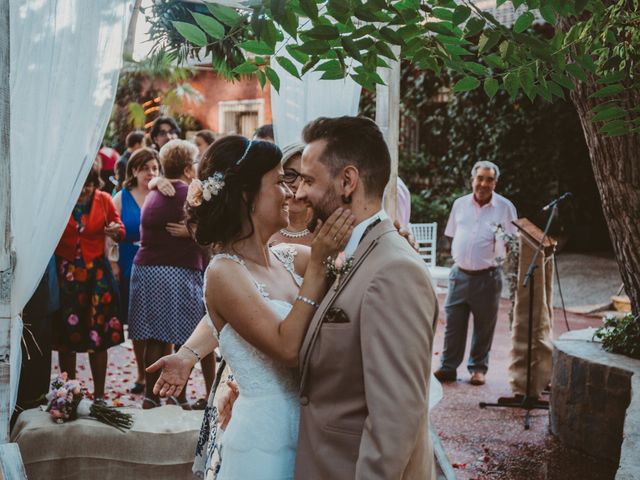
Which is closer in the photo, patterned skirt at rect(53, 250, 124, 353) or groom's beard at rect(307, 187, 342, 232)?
groom's beard at rect(307, 187, 342, 232)

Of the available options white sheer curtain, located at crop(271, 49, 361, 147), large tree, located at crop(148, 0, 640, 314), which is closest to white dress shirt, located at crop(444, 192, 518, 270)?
white sheer curtain, located at crop(271, 49, 361, 147)

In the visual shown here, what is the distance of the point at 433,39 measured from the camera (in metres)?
2.80

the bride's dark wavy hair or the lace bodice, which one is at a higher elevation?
the bride's dark wavy hair

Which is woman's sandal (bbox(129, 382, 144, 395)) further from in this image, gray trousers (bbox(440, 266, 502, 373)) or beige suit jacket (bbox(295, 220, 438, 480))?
beige suit jacket (bbox(295, 220, 438, 480))

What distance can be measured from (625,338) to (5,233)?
4.16 meters

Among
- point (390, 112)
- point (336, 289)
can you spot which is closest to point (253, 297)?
point (336, 289)

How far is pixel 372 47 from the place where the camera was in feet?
9.10

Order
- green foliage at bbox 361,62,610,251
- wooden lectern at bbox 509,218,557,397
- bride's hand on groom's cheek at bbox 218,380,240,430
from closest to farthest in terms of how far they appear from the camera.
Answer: bride's hand on groom's cheek at bbox 218,380,240,430 → wooden lectern at bbox 509,218,557,397 → green foliage at bbox 361,62,610,251

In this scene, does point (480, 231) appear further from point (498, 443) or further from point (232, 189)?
point (232, 189)

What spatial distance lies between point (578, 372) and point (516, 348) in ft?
4.24

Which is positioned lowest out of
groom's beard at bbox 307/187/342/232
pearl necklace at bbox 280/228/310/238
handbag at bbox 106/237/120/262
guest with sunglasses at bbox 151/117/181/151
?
handbag at bbox 106/237/120/262

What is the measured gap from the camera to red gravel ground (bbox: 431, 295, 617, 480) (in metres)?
5.14

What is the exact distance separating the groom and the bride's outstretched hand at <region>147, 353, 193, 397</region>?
0.55 metres

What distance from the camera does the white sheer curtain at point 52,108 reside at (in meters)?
3.40
